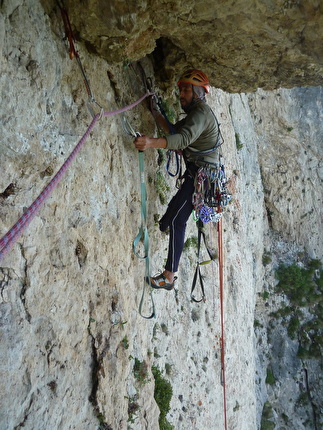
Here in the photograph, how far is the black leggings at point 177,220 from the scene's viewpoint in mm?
4520

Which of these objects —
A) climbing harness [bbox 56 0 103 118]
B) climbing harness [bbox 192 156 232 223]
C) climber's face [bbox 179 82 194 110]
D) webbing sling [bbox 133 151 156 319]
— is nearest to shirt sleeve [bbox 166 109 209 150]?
climber's face [bbox 179 82 194 110]

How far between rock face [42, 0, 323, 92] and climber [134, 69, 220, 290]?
0.27 m

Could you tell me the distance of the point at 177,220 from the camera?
14.9 feet

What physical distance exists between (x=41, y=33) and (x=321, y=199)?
555 inches

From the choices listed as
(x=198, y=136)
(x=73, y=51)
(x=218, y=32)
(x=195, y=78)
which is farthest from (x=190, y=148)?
(x=73, y=51)

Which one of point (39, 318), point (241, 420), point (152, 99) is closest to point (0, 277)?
point (39, 318)

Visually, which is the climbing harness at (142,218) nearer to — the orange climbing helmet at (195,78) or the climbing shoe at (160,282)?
the climbing shoe at (160,282)

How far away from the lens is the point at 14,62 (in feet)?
7.97

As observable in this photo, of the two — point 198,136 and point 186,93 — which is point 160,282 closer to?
point 198,136

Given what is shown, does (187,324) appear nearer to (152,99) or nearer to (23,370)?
(152,99)

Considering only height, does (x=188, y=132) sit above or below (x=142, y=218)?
above

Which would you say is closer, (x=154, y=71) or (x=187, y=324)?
(x=154, y=71)

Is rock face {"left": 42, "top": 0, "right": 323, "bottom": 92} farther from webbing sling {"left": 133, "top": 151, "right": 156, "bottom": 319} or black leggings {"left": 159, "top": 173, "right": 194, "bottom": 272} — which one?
black leggings {"left": 159, "top": 173, "right": 194, "bottom": 272}

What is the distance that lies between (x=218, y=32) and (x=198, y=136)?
105 centimetres
